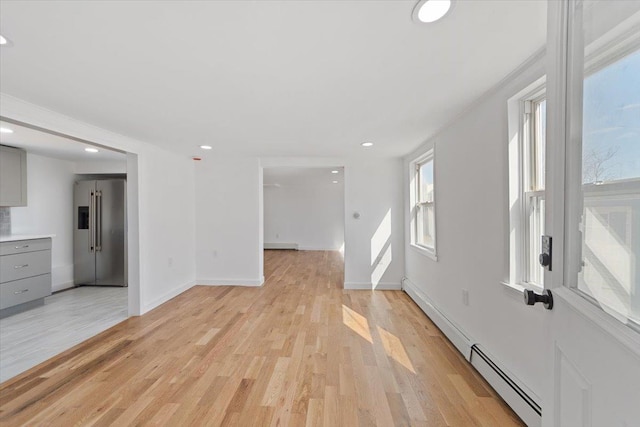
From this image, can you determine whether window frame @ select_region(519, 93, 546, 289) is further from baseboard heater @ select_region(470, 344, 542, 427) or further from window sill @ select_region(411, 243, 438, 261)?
window sill @ select_region(411, 243, 438, 261)

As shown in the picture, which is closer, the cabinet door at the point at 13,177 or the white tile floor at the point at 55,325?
the white tile floor at the point at 55,325

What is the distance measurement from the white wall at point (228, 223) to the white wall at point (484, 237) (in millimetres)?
2825

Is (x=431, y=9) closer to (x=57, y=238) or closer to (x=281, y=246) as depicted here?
(x=57, y=238)

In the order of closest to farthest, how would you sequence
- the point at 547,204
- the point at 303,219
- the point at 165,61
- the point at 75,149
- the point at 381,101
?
the point at 547,204 < the point at 165,61 < the point at 381,101 < the point at 75,149 < the point at 303,219

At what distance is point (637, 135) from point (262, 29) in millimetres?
1347

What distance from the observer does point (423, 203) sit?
151 inches

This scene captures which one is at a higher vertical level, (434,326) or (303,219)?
(303,219)

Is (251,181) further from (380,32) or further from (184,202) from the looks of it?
(380,32)

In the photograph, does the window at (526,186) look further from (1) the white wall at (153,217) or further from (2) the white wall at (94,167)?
(2) the white wall at (94,167)

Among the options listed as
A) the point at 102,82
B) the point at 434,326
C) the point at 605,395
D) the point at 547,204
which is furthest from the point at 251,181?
the point at 605,395

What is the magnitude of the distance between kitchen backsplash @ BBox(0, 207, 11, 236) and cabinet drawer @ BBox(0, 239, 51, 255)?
0.61m

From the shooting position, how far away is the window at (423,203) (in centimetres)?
367

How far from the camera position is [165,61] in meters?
1.54

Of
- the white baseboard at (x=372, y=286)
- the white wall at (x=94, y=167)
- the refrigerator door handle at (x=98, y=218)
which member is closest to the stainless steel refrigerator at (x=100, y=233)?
the refrigerator door handle at (x=98, y=218)
